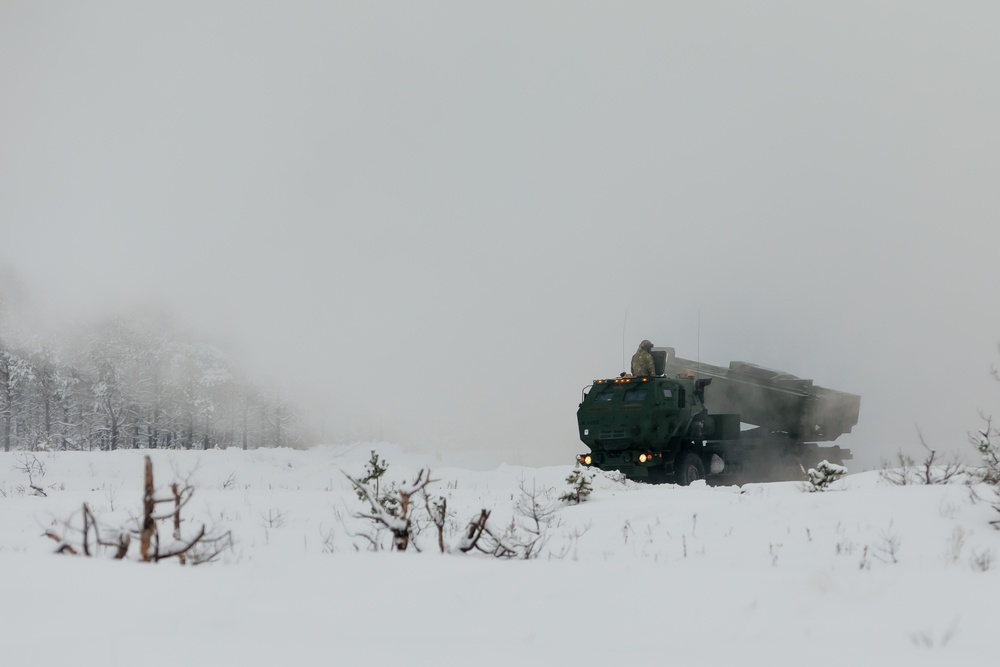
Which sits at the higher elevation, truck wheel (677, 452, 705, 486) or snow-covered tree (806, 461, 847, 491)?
snow-covered tree (806, 461, 847, 491)

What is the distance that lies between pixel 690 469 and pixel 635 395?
1.81m

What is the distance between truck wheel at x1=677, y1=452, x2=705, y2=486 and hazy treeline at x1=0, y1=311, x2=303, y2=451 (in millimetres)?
42028

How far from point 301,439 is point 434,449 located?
11.2m

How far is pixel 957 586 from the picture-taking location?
4434 millimetres

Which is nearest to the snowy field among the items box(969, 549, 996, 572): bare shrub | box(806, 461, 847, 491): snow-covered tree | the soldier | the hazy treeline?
box(969, 549, 996, 572): bare shrub

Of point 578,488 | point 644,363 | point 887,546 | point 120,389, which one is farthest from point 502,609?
point 120,389

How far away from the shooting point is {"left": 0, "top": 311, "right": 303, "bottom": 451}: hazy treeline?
161 ft

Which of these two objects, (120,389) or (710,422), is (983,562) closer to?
(710,422)

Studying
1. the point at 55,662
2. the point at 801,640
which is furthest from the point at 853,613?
the point at 55,662

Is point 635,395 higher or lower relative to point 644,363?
lower

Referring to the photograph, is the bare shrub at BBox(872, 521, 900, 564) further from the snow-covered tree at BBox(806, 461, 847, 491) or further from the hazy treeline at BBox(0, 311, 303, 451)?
the hazy treeline at BBox(0, 311, 303, 451)

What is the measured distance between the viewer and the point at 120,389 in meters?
49.6

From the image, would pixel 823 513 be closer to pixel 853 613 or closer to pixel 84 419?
pixel 853 613

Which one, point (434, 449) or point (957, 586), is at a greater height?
point (957, 586)
